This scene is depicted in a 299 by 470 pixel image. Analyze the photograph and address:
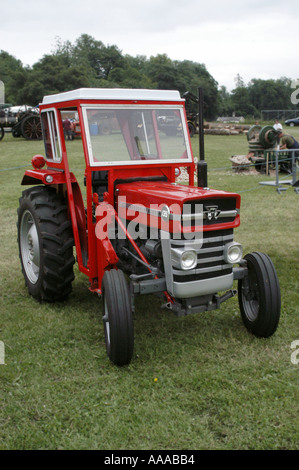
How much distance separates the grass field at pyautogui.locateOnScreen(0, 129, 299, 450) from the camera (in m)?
2.94

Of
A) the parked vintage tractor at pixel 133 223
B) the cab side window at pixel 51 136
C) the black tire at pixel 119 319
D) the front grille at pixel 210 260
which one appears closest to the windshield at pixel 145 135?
the parked vintage tractor at pixel 133 223

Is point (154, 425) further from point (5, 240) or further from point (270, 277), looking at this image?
point (5, 240)

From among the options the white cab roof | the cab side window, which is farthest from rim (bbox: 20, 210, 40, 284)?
the white cab roof

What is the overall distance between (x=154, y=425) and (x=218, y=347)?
45.5 inches

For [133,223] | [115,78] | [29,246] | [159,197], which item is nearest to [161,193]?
[159,197]

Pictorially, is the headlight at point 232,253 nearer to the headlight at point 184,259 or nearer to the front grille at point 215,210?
the front grille at point 215,210

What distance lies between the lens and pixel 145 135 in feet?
15.0

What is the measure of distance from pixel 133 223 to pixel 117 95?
1172 mm

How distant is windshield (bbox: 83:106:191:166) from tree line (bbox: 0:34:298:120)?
49.8ft

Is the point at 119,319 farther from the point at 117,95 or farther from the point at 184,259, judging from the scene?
the point at 117,95

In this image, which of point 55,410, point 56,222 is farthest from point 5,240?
point 55,410

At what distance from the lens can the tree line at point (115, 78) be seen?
3791 cm

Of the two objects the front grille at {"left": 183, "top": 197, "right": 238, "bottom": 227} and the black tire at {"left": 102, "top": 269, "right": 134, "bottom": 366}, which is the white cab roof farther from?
the black tire at {"left": 102, "top": 269, "right": 134, "bottom": 366}

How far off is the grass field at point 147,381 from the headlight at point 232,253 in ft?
2.52
